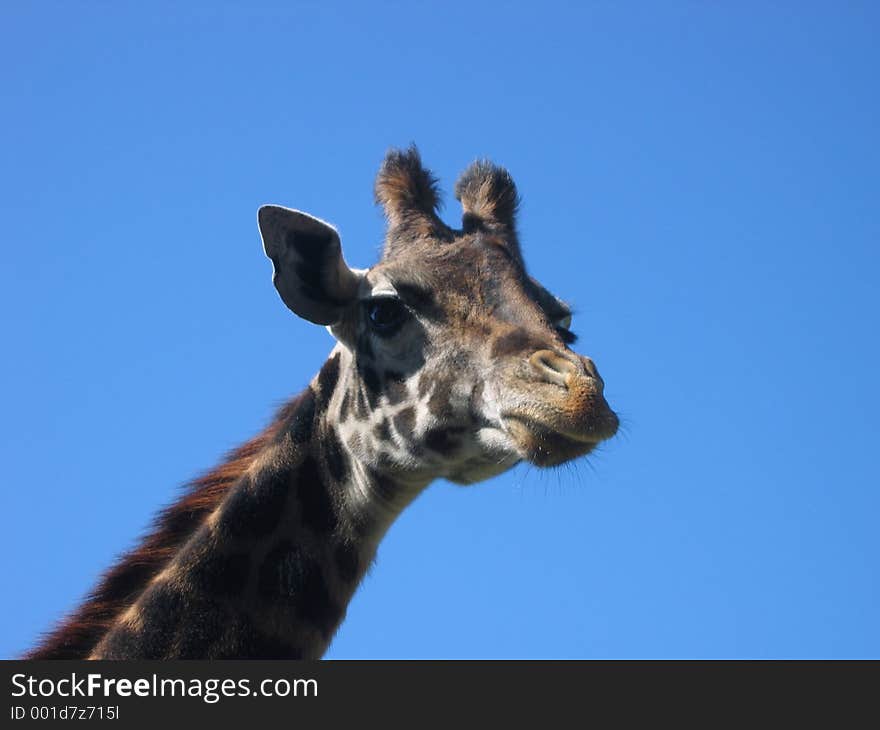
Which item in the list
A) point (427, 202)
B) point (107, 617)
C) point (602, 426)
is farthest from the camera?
point (427, 202)

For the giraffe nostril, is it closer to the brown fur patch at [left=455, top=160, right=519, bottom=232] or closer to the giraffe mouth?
the giraffe mouth

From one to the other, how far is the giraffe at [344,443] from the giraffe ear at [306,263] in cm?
1

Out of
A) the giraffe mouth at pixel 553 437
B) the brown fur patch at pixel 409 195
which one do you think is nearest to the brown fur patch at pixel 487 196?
the brown fur patch at pixel 409 195

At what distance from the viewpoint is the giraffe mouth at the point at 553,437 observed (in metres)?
10.5

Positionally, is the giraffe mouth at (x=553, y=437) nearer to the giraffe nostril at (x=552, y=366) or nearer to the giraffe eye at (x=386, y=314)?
the giraffe nostril at (x=552, y=366)

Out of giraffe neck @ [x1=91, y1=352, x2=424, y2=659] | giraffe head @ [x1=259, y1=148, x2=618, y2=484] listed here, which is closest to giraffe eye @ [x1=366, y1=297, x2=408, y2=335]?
giraffe head @ [x1=259, y1=148, x2=618, y2=484]

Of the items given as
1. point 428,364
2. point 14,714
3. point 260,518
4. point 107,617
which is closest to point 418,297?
point 428,364

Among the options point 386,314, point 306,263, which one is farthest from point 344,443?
point 306,263

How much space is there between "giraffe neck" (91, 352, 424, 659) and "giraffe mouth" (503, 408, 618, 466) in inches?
54.7

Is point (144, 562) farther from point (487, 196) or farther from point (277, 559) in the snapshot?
point (487, 196)

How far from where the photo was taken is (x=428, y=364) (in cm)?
1155

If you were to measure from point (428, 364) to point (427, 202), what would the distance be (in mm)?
2489

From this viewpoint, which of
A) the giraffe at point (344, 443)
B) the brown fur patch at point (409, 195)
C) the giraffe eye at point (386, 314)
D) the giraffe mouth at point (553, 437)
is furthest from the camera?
the brown fur patch at point (409, 195)

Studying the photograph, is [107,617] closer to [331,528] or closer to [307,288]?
[331,528]
